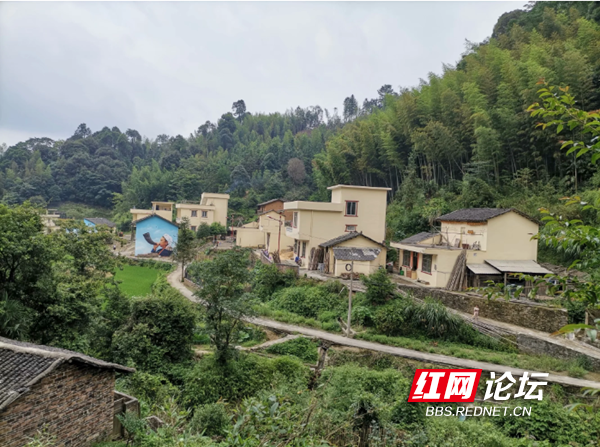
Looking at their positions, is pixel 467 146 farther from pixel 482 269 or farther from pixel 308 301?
pixel 308 301

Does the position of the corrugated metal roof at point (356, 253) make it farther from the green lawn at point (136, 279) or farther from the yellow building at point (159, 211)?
the yellow building at point (159, 211)

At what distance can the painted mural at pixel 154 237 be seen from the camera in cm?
3109

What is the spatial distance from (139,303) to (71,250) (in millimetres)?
3998

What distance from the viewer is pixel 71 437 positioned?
5.82 meters

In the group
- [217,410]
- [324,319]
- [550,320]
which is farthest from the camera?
[324,319]

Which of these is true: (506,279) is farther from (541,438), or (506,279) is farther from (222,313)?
(222,313)

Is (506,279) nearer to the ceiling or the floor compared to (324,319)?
nearer to the ceiling

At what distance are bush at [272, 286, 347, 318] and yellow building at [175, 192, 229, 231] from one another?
800 inches

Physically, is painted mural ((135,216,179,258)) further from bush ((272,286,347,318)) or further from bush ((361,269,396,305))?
bush ((361,269,396,305))

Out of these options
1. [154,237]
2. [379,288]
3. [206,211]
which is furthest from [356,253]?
[206,211]

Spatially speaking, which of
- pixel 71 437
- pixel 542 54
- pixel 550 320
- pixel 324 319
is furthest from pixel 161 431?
pixel 542 54
